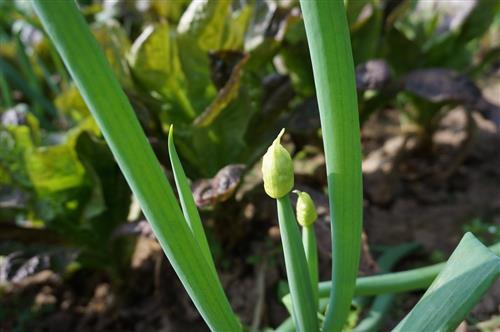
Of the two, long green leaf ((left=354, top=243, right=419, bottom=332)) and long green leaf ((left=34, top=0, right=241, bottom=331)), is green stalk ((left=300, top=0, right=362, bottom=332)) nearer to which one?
long green leaf ((left=34, top=0, right=241, bottom=331))

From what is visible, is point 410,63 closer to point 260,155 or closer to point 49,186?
point 260,155

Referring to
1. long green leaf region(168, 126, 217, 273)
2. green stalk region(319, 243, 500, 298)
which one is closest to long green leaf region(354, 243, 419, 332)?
green stalk region(319, 243, 500, 298)

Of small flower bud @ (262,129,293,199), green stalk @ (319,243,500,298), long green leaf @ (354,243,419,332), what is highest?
small flower bud @ (262,129,293,199)

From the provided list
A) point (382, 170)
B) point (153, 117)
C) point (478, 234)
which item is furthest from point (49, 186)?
point (478, 234)

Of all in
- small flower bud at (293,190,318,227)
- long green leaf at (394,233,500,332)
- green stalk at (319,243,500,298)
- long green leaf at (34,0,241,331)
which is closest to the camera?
long green leaf at (34,0,241,331)

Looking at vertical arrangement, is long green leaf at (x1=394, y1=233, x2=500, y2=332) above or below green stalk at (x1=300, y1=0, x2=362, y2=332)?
below

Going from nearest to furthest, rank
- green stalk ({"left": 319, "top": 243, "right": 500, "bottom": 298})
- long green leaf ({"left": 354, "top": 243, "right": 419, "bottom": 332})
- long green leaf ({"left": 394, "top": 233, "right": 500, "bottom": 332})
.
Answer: long green leaf ({"left": 394, "top": 233, "right": 500, "bottom": 332}) < green stalk ({"left": 319, "top": 243, "right": 500, "bottom": 298}) < long green leaf ({"left": 354, "top": 243, "right": 419, "bottom": 332})

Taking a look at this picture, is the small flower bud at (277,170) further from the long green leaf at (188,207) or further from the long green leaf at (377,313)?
the long green leaf at (377,313)

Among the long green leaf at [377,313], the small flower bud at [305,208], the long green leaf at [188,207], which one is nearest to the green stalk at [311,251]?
the small flower bud at [305,208]
